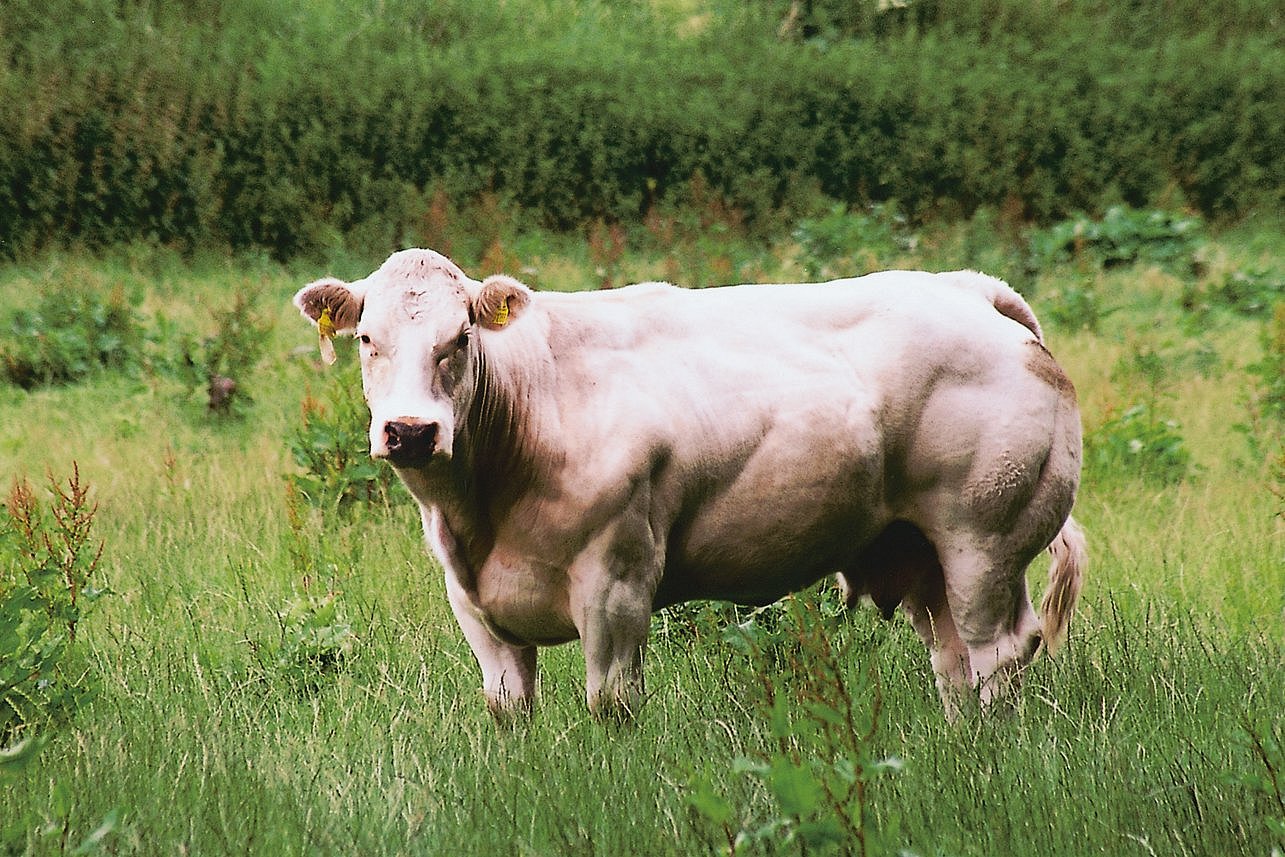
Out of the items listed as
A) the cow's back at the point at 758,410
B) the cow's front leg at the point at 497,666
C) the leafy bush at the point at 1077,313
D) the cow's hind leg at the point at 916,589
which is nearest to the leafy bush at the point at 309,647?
the cow's front leg at the point at 497,666

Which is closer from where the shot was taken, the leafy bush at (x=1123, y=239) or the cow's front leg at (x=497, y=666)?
the cow's front leg at (x=497, y=666)

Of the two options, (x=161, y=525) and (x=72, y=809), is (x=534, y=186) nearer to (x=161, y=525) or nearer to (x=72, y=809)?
(x=161, y=525)

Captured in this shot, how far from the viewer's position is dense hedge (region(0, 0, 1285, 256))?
51.0 feet

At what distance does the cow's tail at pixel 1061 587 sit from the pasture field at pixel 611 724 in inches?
4.9

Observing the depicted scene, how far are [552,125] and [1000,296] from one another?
11800 mm

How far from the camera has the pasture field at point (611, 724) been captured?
12.3 ft

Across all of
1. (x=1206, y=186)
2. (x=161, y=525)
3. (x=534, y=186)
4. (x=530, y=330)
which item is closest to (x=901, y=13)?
(x=1206, y=186)

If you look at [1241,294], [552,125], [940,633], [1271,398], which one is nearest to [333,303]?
[940,633]

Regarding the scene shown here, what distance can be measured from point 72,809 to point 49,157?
12765mm

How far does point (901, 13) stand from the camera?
21734 mm

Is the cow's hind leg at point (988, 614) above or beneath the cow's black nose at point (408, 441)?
beneath

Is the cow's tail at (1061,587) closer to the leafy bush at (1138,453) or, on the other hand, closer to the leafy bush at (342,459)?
the leafy bush at (1138,453)

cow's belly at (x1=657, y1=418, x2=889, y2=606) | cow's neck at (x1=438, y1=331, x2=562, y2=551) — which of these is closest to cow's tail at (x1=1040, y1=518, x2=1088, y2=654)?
cow's belly at (x1=657, y1=418, x2=889, y2=606)

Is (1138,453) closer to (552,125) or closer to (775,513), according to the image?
(775,513)
